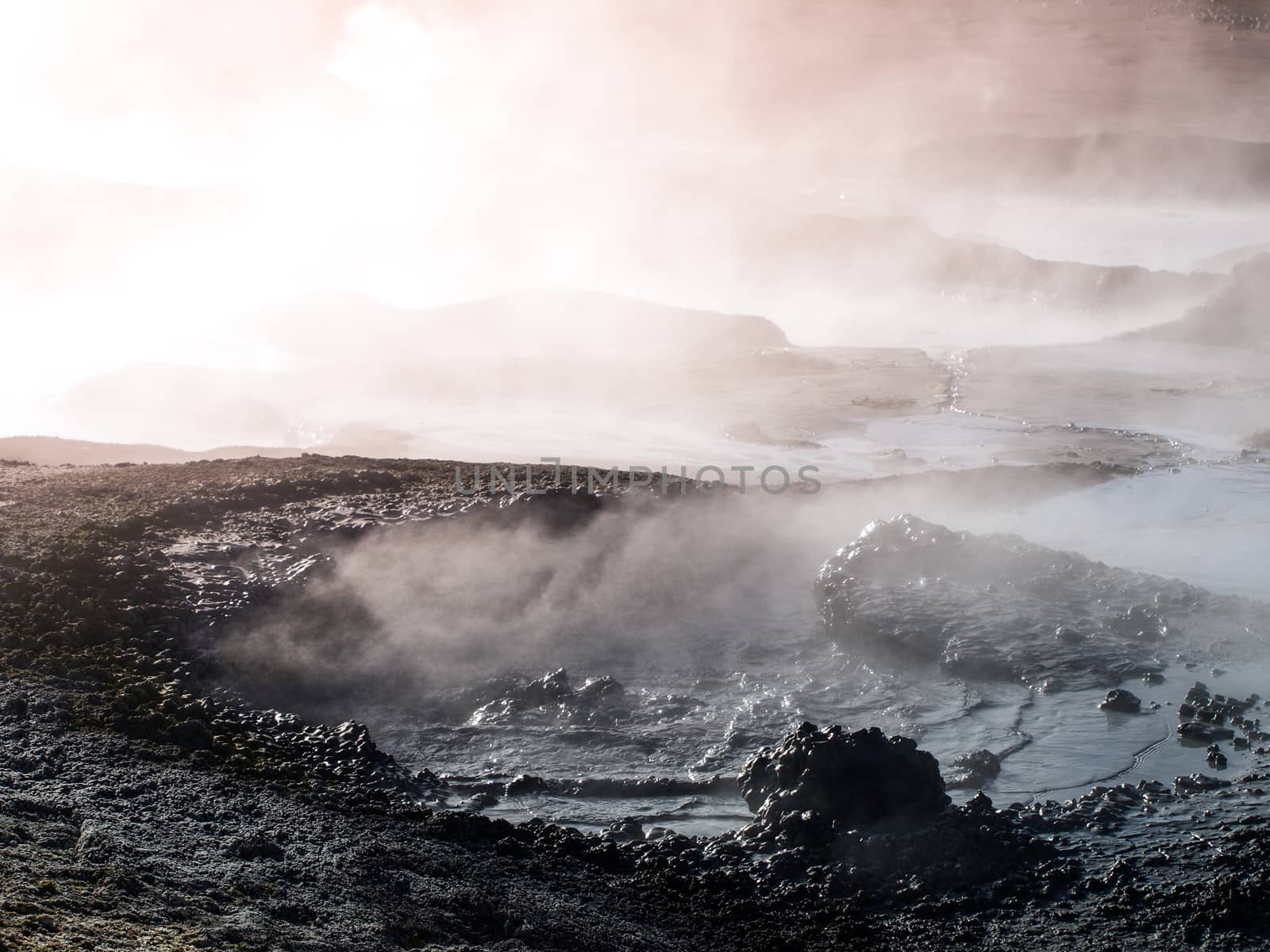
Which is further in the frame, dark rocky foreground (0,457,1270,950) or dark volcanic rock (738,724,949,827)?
dark volcanic rock (738,724,949,827)

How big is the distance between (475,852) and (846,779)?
1.41 metres

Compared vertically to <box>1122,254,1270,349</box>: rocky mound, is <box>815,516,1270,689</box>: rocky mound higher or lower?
lower

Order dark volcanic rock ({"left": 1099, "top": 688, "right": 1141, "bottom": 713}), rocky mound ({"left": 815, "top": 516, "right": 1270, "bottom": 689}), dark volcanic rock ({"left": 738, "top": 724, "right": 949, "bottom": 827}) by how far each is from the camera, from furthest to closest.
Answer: rocky mound ({"left": 815, "top": 516, "right": 1270, "bottom": 689}) < dark volcanic rock ({"left": 1099, "top": 688, "right": 1141, "bottom": 713}) < dark volcanic rock ({"left": 738, "top": 724, "right": 949, "bottom": 827})

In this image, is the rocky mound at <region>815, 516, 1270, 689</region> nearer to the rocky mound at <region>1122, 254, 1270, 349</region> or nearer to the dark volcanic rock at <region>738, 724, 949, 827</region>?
the dark volcanic rock at <region>738, 724, 949, 827</region>

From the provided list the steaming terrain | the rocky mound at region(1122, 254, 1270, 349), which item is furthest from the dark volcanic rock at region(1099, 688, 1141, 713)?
the rocky mound at region(1122, 254, 1270, 349)

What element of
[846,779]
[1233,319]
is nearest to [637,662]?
[846,779]

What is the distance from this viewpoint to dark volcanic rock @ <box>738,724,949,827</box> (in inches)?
179

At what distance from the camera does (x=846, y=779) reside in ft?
Result: 15.1

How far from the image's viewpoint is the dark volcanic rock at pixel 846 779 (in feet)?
14.9

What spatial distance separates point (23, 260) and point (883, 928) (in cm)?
2144

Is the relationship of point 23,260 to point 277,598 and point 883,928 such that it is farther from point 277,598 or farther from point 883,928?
point 883,928

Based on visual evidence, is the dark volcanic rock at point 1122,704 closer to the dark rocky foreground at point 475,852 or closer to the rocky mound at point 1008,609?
the rocky mound at point 1008,609

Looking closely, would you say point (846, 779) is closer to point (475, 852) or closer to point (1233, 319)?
point (475, 852)

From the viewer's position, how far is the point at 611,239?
25.1 metres
